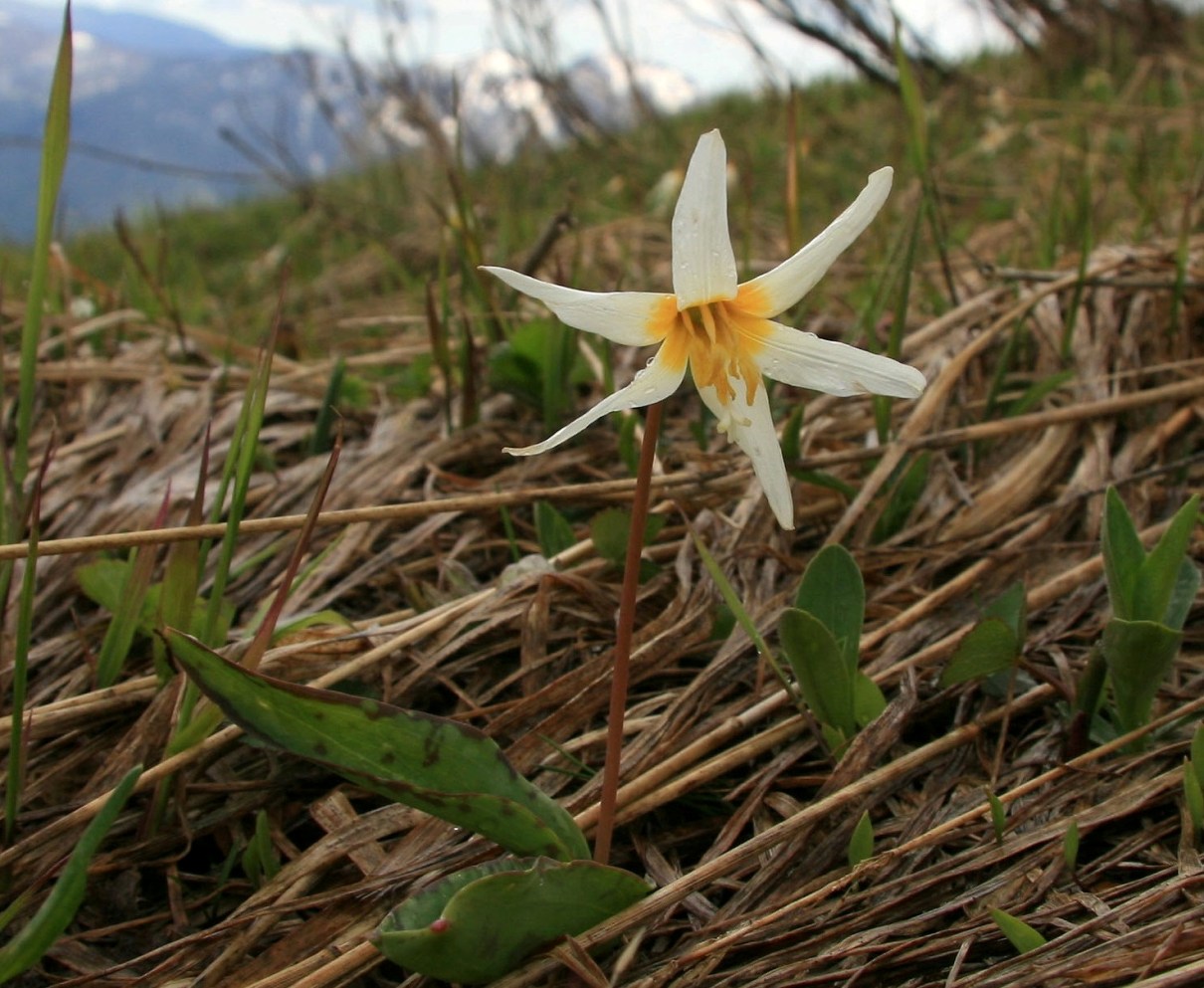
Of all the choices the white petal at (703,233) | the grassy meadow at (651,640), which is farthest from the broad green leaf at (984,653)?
the white petal at (703,233)

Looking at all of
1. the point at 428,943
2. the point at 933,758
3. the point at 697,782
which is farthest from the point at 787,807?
the point at 428,943

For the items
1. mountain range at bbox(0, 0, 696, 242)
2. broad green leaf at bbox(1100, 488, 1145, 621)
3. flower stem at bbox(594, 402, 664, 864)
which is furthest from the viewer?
mountain range at bbox(0, 0, 696, 242)

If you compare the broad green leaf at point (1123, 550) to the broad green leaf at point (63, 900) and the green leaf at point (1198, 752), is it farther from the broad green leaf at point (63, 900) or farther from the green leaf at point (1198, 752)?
the broad green leaf at point (63, 900)

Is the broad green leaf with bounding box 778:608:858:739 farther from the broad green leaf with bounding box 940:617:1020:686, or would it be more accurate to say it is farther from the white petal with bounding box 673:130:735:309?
the white petal with bounding box 673:130:735:309

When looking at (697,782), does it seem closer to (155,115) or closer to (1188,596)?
(1188,596)

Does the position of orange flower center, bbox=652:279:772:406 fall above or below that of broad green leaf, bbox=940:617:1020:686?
above

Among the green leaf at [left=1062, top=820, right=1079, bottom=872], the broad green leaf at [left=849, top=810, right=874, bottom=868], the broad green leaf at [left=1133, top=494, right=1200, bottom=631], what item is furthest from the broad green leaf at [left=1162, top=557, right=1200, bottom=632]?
the broad green leaf at [left=849, top=810, right=874, bottom=868]
